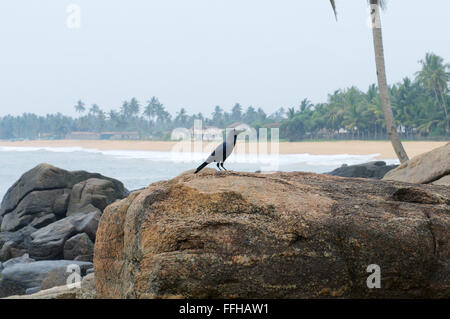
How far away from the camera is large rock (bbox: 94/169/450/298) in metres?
3.62

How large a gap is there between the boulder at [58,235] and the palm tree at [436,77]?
180 ft

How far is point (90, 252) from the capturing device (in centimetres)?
1162

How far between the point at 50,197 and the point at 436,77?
55059 mm

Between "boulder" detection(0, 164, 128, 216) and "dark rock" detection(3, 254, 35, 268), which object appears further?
"boulder" detection(0, 164, 128, 216)

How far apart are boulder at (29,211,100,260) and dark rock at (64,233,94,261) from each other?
33 centimetres

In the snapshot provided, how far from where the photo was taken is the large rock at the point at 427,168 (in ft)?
28.0

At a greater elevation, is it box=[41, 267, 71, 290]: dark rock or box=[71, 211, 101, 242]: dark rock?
box=[71, 211, 101, 242]: dark rock

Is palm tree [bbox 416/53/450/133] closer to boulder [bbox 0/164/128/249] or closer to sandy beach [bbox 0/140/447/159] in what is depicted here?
sandy beach [bbox 0/140/447/159]

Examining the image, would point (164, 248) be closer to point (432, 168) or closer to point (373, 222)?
point (373, 222)

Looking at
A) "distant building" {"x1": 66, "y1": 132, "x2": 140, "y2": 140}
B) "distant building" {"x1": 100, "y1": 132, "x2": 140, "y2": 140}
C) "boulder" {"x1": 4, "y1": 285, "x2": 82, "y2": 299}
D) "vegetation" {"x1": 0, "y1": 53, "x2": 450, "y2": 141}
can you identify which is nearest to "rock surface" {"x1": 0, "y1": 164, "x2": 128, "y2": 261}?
"boulder" {"x1": 4, "y1": 285, "x2": 82, "y2": 299}

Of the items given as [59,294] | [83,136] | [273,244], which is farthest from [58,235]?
[83,136]

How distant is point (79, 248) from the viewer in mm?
11547

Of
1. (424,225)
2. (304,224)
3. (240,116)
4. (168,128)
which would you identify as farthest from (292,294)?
(168,128)

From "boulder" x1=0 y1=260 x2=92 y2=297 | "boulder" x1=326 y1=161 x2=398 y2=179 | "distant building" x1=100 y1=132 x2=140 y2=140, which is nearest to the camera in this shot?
"boulder" x1=0 y1=260 x2=92 y2=297
